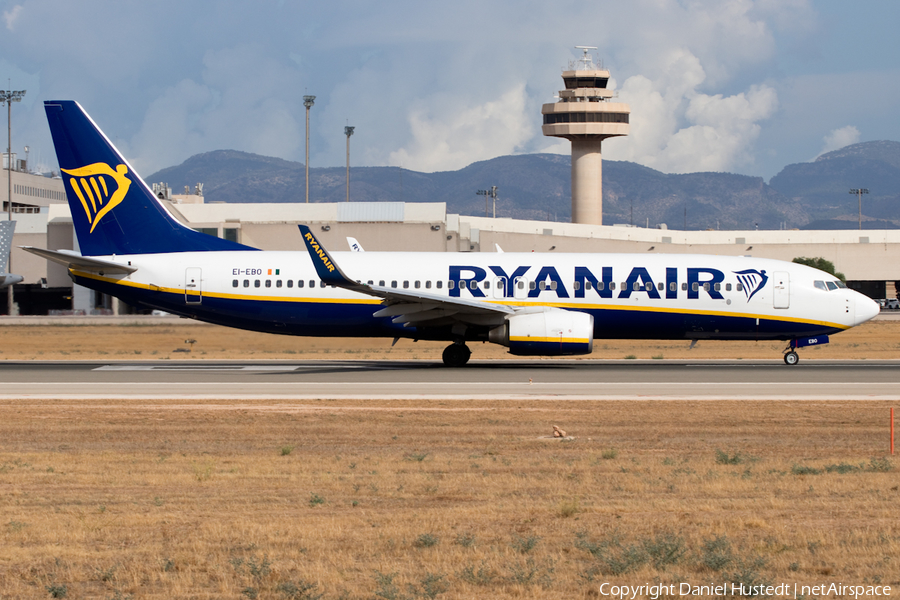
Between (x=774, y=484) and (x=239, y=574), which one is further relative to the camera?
(x=774, y=484)

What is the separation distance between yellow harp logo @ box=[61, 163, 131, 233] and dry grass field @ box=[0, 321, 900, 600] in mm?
12180

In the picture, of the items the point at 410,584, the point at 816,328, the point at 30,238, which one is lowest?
the point at 410,584

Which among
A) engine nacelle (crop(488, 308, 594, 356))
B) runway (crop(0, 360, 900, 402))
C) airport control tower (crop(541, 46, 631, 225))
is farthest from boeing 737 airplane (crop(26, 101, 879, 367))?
airport control tower (crop(541, 46, 631, 225))

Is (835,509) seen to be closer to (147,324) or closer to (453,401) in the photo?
(453,401)

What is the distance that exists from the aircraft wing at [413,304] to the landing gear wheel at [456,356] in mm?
1466

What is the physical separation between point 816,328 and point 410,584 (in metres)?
26.6

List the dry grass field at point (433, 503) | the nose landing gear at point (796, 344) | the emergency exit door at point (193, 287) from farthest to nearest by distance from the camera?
1. the nose landing gear at point (796, 344)
2. the emergency exit door at point (193, 287)
3. the dry grass field at point (433, 503)

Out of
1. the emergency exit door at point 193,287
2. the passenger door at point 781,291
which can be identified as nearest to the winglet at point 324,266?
the emergency exit door at point 193,287

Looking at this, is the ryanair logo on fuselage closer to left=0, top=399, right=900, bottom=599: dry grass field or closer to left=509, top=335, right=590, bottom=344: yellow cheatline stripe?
left=509, top=335, right=590, bottom=344: yellow cheatline stripe

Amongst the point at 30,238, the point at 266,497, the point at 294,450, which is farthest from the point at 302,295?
the point at 30,238

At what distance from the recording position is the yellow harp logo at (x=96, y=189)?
3288 centimetres

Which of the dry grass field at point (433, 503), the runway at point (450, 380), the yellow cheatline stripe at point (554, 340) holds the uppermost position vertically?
the yellow cheatline stripe at point (554, 340)

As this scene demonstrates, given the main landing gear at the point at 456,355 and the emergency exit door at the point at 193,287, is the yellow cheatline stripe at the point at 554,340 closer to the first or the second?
the main landing gear at the point at 456,355

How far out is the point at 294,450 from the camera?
52.2 feet
